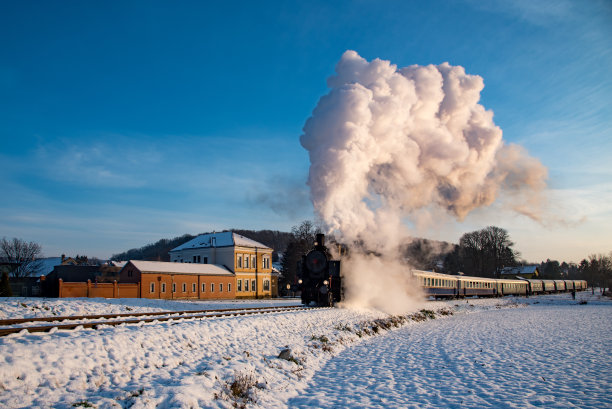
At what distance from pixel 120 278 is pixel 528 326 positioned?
1544 inches

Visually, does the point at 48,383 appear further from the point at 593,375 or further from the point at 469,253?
the point at 469,253

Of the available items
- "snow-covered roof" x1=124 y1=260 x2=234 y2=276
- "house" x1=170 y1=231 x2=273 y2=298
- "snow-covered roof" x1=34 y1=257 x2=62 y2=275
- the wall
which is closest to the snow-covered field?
the wall

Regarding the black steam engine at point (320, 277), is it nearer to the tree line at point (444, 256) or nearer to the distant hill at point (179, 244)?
the tree line at point (444, 256)

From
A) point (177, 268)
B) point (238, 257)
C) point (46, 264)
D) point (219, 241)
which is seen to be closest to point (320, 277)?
point (177, 268)

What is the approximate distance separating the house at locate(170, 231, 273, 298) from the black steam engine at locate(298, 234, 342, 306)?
30822 millimetres

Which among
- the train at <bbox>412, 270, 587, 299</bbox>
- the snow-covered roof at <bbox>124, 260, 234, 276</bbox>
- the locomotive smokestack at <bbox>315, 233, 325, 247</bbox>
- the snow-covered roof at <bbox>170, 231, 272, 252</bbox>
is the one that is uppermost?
the snow-covered roof at <bbox>170, 231, 272, 252</bbox>

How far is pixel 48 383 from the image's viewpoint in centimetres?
689

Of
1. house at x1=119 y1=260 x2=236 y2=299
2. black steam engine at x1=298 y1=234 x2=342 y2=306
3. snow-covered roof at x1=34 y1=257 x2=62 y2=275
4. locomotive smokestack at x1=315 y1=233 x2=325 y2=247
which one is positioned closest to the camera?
Result: black steam engine at x1=298 y1=234 x2=342 y2=306

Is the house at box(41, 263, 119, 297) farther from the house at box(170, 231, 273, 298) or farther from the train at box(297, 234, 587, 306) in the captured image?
the train at box(297, 234, 587, 306)

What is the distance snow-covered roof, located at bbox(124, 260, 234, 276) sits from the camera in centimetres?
4300

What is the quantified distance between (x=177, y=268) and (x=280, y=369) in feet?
125

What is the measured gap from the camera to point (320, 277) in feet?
76.5

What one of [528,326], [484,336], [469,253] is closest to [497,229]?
[469,253]

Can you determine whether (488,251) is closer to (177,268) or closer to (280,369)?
(177,268)
